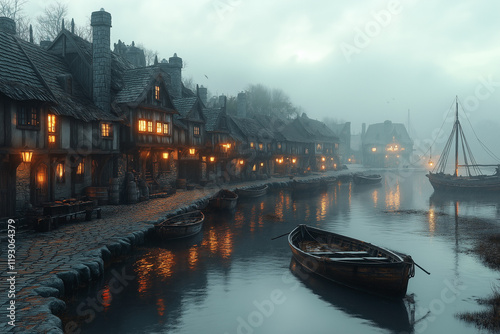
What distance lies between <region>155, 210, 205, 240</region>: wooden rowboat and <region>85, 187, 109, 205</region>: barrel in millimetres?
6664

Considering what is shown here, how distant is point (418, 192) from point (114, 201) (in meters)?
45.5

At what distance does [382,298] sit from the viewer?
13.9 m

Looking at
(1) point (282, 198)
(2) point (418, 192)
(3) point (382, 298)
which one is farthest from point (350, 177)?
(3) point (382, 298)

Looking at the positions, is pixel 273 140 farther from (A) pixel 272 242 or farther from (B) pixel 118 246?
(B) pixel 118 246

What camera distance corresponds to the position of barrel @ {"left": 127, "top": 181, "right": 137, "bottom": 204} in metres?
28.0

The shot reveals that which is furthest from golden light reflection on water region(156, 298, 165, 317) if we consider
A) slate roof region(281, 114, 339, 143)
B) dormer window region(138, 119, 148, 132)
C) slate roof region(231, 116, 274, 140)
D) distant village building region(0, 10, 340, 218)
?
slate roof region(281, 114, 339, 143)

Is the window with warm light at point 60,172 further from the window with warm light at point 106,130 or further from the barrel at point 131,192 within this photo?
the barrel at point 131,192

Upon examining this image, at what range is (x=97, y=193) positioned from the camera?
26.1m

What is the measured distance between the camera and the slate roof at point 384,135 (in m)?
105

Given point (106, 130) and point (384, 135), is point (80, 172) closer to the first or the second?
point (106, 130)

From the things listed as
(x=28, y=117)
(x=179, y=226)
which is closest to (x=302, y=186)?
(x=179, y=226)

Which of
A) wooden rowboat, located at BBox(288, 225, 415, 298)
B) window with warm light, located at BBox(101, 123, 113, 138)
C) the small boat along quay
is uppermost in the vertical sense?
window with warm light, located at BBox(101, 123, 113, 138)

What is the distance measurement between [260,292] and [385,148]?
99158 millimetres

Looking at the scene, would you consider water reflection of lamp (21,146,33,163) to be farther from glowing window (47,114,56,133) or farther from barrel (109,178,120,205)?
barrel (109,178,120,205)
